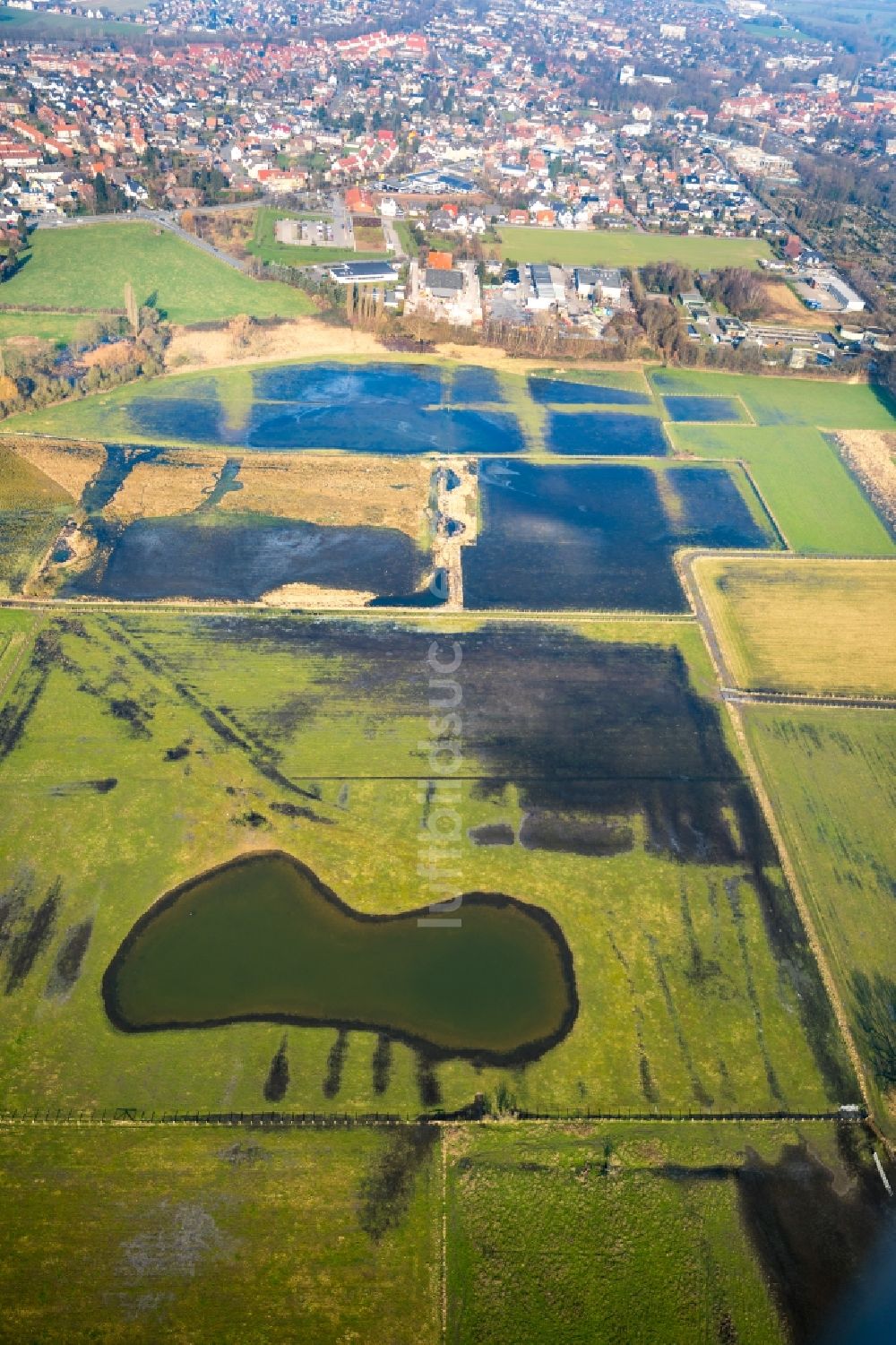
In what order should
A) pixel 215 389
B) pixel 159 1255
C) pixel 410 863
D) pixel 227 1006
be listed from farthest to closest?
pixel 215 389, pixel 410 863, pixel 227 1006, pixel 159 1255

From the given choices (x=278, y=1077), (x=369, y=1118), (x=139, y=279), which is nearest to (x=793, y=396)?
(x=139, y=279)

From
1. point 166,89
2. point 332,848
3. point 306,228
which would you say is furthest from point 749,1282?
point 166,89

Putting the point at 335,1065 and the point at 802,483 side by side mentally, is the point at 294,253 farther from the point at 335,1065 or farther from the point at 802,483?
the point at 335,1065

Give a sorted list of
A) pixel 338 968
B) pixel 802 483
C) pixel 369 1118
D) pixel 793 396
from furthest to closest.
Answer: pixel 793 396, pixel 802 483, pixel 338 968, pixel 369 1118

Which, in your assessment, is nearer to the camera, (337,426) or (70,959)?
(70,959)

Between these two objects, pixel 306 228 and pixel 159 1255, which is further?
pixel 306 228

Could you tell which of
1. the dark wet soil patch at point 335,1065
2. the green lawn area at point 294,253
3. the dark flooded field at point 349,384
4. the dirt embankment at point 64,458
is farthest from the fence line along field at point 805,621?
the green lawn area at point 294,253

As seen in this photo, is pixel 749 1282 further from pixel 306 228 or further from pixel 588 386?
pixel 306 228
